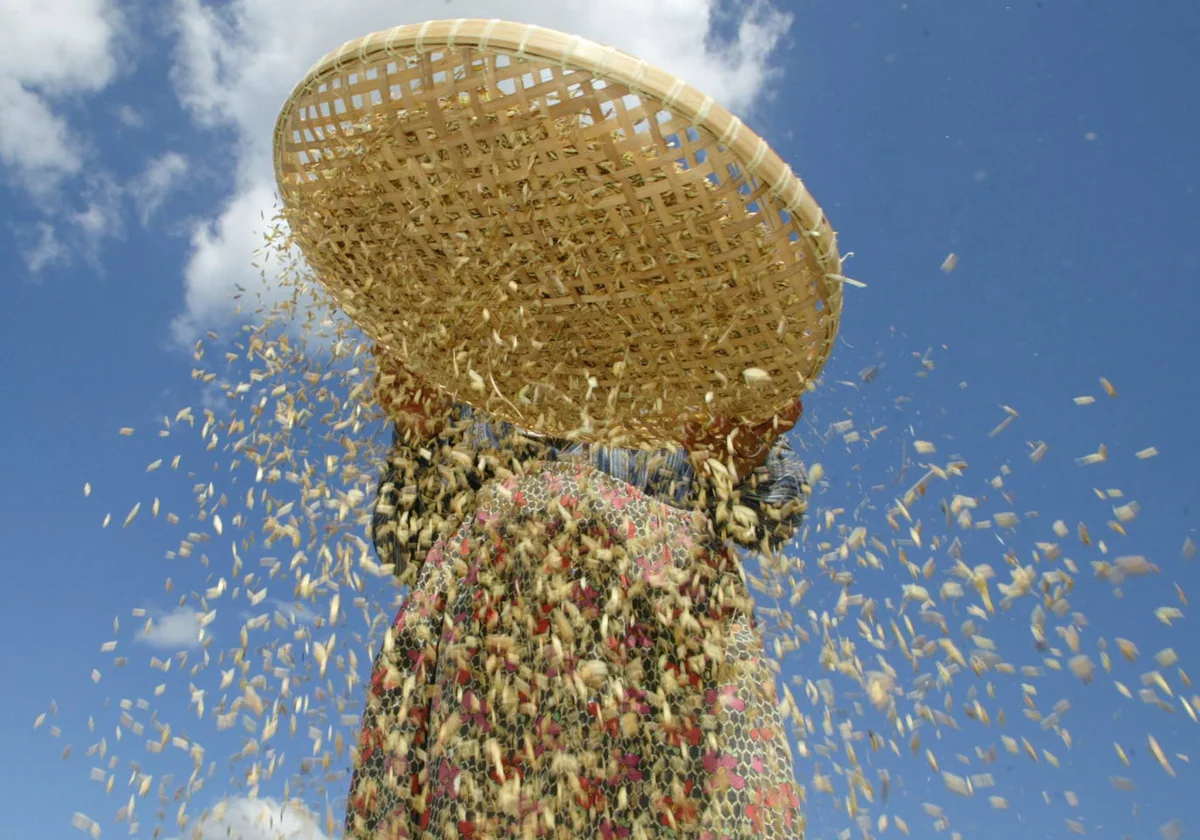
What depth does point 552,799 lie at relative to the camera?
197 centimetres

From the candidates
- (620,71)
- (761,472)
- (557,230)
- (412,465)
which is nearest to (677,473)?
(761,472)

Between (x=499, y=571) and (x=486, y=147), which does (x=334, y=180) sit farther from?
(x=499, y=571)

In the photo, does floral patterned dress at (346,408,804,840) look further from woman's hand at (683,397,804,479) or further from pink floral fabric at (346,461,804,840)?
woman's hand at (683,397,804,479)

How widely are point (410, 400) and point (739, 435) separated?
933mm

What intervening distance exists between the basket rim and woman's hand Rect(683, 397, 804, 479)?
55 cm

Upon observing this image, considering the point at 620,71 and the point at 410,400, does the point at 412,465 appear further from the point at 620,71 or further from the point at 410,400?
the point at 620,71

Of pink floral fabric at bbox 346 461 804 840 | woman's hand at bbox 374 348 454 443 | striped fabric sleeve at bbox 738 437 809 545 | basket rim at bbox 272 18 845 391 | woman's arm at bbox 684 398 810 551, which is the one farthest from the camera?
striped fabric sleeve at bbox 738 437 809 545

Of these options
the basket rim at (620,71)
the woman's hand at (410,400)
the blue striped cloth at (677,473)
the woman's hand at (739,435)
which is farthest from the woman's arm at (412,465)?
the basket rim at (620,71)

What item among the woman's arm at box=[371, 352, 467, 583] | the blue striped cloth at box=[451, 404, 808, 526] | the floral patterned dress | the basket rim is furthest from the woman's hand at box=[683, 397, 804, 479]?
the woman's arm at box=[371, 352, 467, 583]

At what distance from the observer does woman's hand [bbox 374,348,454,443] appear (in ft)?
7.77

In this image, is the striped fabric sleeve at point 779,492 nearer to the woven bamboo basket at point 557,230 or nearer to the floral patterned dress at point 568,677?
the floral patterned dress at point 568,677

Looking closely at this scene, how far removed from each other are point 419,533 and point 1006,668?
1588 mm

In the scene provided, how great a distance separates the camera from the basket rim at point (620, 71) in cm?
151

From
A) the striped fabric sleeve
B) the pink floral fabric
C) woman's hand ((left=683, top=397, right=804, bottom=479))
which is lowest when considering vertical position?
the pink floral fabric
